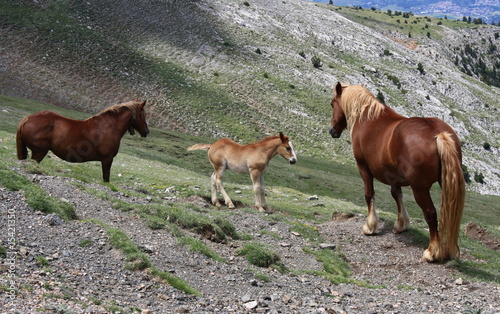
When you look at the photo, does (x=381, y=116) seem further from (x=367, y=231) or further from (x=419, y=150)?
(x=367, y=231)

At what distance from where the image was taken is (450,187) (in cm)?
1227

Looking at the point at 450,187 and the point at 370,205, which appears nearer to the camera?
the point at 450,187

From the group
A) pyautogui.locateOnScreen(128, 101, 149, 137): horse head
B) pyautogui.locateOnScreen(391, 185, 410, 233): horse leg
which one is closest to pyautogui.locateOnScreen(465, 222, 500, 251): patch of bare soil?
pyautogui.locateOnScreen(391, 185, 410, 233): horse leg

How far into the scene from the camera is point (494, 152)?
9788cm

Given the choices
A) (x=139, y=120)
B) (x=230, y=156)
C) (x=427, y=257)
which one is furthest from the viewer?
(x=230, y=156)

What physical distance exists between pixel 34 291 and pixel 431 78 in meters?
130

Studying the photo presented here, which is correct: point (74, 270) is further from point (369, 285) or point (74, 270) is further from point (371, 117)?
point (371, 117)

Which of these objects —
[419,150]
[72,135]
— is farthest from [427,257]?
[72,135]

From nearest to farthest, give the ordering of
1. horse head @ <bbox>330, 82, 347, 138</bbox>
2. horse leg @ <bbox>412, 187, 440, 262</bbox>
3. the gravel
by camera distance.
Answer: the gravel, horse leg @ <bbox>412, 187, 440, 262</bbox>, horse head @ <bbox>330, 82, 347, 138</bbox>

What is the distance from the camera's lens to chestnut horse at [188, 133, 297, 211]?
20.3m

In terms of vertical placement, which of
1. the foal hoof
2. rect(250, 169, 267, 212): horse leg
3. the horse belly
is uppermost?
the foal hoof

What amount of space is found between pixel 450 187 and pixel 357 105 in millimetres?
4993

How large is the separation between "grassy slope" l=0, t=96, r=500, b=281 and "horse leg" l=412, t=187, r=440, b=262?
106cm

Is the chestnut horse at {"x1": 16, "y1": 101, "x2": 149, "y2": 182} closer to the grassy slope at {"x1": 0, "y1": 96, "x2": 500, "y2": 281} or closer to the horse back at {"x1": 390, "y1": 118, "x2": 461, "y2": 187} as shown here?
the grassy slope at {"x1": 0, "y1": 96, "x2": 500, "y2": 281}
